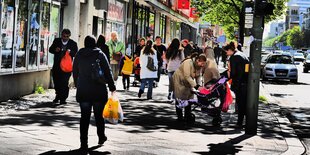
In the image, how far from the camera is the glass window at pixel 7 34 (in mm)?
13625

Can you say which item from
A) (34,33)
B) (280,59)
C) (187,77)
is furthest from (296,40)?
(187,77)

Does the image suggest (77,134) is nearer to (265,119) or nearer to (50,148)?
(50,148)

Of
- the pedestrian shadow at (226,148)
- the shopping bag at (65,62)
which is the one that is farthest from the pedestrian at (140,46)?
the pedestrian shadow at (226,148)

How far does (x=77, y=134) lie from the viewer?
9.52 m

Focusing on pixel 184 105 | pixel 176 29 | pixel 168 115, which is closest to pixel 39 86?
pixel 168 115

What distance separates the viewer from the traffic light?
10.8 m

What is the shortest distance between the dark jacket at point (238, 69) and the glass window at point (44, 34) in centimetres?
658

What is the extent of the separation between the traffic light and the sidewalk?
6.99 feet

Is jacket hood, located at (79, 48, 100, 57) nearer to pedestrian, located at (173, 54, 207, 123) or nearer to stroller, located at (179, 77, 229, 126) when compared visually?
pedestrian, located at (173, 54, 207, 123)

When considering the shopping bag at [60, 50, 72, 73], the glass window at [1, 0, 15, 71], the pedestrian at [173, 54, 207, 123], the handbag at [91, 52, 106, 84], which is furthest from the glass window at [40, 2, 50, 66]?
the handbag at [91, 52, 106, 84]

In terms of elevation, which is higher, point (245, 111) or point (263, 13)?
point (263, 13)

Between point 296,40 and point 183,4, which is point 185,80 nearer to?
point 183,4

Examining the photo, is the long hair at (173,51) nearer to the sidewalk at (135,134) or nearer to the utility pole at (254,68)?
the sidewalk at (135,134)

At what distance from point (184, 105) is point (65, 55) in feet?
11.5
